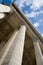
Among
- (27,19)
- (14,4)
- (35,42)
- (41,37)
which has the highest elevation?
(14,4)

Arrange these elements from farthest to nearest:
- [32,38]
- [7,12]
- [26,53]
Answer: [26,53]
[32,38]
[7,12]

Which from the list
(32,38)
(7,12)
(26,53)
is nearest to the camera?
(7,12)

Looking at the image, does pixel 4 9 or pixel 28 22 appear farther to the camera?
pixel 28 22

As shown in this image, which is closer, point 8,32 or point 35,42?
point 35,42

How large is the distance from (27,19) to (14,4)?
2059mm

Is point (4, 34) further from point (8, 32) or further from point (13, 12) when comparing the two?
point (13, 12)

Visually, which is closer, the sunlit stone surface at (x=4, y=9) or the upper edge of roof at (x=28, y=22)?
the sunlit stone surface at (x=4, y=9)

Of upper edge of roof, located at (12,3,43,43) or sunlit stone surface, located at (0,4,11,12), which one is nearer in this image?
sunlit stone surface, located at (0,4,11,12)

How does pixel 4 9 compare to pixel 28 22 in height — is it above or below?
below

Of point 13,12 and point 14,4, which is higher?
point 14,4

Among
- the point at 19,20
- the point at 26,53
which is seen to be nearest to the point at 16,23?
the point at 19,20

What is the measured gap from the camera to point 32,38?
17.0 meters

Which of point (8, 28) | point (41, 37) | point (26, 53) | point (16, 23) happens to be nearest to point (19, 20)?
point (16, 23)

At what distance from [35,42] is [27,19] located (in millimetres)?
2513
